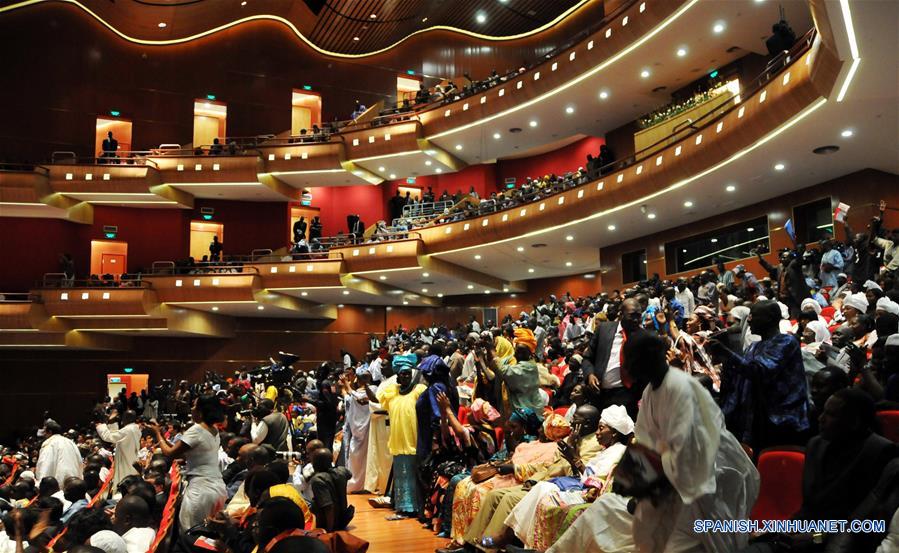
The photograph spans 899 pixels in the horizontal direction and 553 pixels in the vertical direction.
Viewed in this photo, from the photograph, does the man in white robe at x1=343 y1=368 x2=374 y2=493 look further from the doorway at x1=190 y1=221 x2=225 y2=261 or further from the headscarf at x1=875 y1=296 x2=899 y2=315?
the doorway at x1=190 y1=221 x2=225 y2=261

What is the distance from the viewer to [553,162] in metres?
23.6

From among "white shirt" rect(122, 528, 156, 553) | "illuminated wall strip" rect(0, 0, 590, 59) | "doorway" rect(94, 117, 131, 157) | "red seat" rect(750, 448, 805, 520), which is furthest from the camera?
"doorway" rect(94, 117, 131, 157)

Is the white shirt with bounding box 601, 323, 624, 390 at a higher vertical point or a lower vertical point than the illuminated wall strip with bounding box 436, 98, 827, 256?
lower

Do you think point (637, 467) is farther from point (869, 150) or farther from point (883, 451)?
point (869, 150)

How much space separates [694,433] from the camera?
243 centimetres

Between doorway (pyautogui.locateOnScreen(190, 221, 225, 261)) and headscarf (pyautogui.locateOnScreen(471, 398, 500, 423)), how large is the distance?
19.9m

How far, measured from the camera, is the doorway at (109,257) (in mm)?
22422

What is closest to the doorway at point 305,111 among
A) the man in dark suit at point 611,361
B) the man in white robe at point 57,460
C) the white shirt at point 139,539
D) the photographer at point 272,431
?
the man in white robe at point 57,460

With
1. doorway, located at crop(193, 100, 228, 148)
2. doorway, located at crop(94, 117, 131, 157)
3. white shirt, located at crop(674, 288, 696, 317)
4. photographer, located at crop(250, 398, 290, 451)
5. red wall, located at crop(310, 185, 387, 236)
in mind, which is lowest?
photographer, located at crop(250, 398, 290, 451)

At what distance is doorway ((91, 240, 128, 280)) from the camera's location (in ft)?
73.6

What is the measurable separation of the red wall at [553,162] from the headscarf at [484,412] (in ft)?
56.5

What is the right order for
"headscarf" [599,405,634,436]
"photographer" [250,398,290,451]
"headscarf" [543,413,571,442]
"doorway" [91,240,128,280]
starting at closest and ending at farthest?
"headscarf" [599,405,634,436]
"headscarf" [543,413,571,442]
"photographer" [250,398,290,451]
"doorway" [91,240,128,280]

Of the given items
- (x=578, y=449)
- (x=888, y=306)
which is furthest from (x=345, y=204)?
(x=578, y=449)

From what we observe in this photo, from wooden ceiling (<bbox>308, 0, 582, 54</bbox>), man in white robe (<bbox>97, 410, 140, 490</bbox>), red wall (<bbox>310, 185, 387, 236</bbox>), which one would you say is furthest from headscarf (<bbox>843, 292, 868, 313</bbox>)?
red wall (<bbox>310, 185, 387, 236</bbox>)
